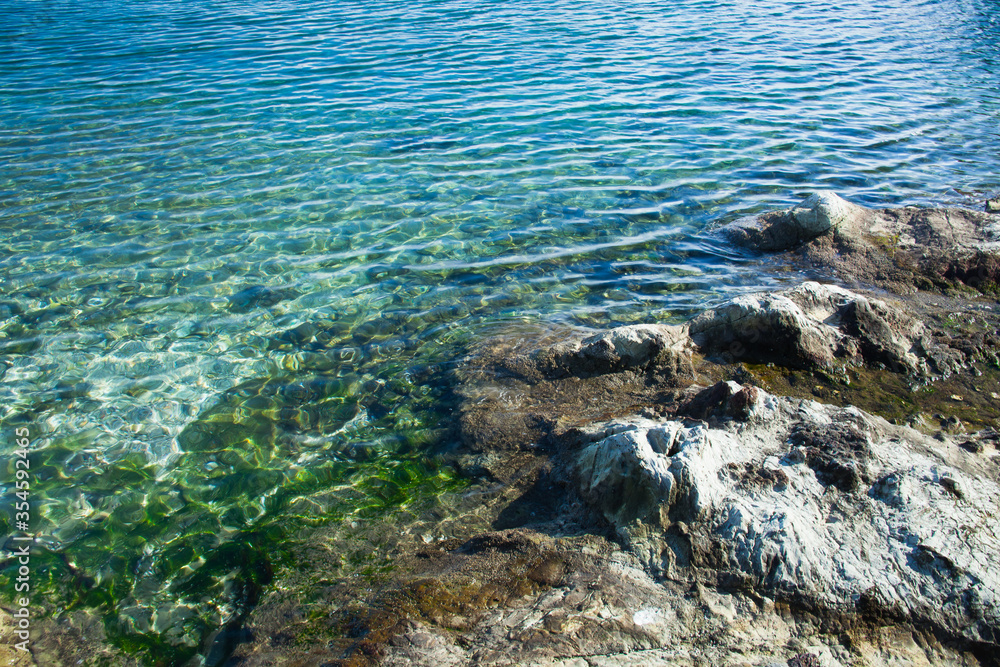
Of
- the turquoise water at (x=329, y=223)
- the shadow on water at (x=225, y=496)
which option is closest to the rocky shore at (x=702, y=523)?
the shadow on water at (x=225, y=496)

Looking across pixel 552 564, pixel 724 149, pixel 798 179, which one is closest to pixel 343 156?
pixel 724 149

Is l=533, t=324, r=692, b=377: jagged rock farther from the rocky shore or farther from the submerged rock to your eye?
the submerged rock

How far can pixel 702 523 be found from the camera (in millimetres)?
3449

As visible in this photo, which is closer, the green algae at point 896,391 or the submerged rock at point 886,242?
the green algae at point 896,391

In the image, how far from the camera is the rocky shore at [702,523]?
305 cm

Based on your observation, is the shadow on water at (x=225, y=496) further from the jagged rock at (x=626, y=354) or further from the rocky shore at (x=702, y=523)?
the jagged rock at (x=626, y=354)

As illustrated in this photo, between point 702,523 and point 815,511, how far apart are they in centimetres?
66

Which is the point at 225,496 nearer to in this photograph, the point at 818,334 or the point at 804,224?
the point at 818,334

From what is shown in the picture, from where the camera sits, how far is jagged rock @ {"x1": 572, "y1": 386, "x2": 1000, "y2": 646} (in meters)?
3.17

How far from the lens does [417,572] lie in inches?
146

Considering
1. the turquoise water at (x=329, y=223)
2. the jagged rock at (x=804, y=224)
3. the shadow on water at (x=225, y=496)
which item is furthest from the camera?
the jagged rock at (x=804, y=224)

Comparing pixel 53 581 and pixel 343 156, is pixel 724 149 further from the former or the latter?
pixel 53 581

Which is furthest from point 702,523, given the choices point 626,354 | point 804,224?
point 804,224

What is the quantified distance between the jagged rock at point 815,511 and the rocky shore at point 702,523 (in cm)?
1
